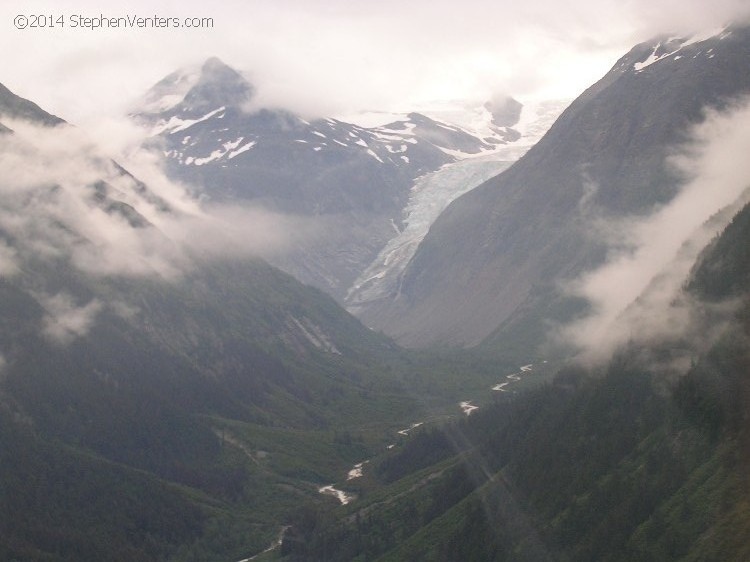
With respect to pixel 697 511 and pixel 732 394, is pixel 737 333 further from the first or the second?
pixel 697 511

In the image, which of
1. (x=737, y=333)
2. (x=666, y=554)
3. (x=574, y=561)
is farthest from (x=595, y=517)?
(x=737, y=333)

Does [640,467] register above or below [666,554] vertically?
above

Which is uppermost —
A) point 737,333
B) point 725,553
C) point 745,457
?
point 737,333

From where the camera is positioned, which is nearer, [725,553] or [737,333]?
[725,553]

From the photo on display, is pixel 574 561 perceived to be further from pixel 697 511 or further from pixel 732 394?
pixel 732 394

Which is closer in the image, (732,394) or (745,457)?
(745,457)

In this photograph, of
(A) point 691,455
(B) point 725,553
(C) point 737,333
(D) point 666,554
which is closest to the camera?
(B) point 725,553

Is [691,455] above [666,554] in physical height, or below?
above

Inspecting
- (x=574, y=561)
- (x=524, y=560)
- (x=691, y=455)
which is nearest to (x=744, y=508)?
(x=691, y=455)

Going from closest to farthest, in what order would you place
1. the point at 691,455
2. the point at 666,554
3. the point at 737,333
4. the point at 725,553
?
the point at 725,553, the point at 666,554, the point at 691,455, the point at 737,333
